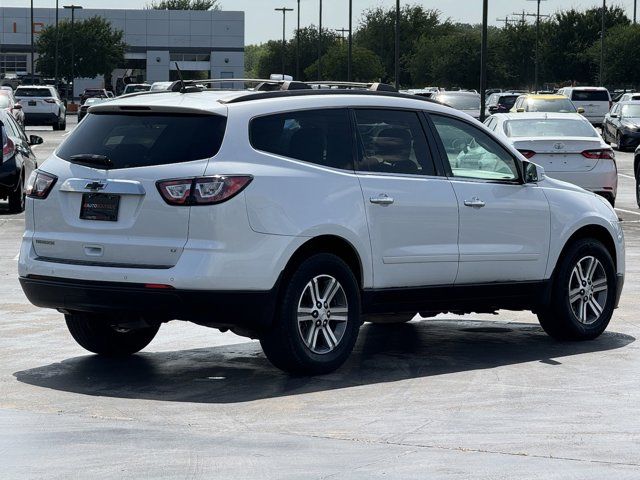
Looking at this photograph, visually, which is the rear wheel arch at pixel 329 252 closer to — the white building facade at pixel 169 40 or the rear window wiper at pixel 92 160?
the rear window wiper at pixel 92 160

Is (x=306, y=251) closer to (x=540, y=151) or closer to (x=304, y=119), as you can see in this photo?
(x=304, y=119)

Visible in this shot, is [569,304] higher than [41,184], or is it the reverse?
[41,184]

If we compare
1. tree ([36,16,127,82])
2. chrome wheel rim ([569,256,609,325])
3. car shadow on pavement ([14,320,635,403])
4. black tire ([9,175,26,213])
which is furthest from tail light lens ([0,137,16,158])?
tree ([36,16,127,82])

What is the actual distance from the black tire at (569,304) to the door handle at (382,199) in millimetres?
1757

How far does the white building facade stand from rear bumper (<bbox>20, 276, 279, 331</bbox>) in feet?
406

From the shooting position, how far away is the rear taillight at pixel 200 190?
8703 mm

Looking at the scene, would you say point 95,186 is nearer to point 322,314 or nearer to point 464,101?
point 322,314

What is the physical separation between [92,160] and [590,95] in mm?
57391

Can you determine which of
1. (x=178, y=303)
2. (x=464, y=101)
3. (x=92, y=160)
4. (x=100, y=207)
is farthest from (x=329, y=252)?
(x=464, y=101)

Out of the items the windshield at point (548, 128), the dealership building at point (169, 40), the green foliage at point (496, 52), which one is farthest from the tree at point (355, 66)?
the windshield at point (548, 128)

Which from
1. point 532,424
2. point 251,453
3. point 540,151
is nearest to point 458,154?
point 532,424

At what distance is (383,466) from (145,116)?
3.19m

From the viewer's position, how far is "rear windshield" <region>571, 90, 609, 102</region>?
212 feet

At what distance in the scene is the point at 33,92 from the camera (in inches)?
2394
